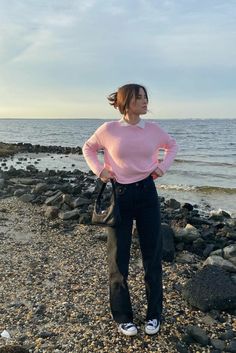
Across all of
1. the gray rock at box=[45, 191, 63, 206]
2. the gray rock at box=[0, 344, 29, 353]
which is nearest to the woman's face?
the gray rock at box=[0, 344, 29, 353]

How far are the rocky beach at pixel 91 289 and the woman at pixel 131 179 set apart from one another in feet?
1.09

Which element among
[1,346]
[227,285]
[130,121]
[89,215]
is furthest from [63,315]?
[89,215]

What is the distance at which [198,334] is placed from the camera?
4754 mm

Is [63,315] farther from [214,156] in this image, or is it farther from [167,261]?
[214,156]

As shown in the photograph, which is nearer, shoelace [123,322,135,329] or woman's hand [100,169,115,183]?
woman's hand [100,169,115,183]

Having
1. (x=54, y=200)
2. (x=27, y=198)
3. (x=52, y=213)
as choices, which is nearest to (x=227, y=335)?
(x=52, y=213)

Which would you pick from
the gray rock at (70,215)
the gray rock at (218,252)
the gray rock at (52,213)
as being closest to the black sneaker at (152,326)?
the gray rock at (218,252)

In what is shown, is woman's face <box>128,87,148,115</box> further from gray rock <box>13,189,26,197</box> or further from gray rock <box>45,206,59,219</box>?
gray rock <box>13,189,26,197</box>

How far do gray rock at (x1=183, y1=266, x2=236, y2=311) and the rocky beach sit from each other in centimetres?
1

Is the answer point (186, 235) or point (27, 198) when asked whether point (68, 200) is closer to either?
point (27, 198)

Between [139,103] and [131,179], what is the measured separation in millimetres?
757

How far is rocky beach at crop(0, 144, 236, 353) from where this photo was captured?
4.69m

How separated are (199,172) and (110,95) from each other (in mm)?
19640

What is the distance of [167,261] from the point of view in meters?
7.35
